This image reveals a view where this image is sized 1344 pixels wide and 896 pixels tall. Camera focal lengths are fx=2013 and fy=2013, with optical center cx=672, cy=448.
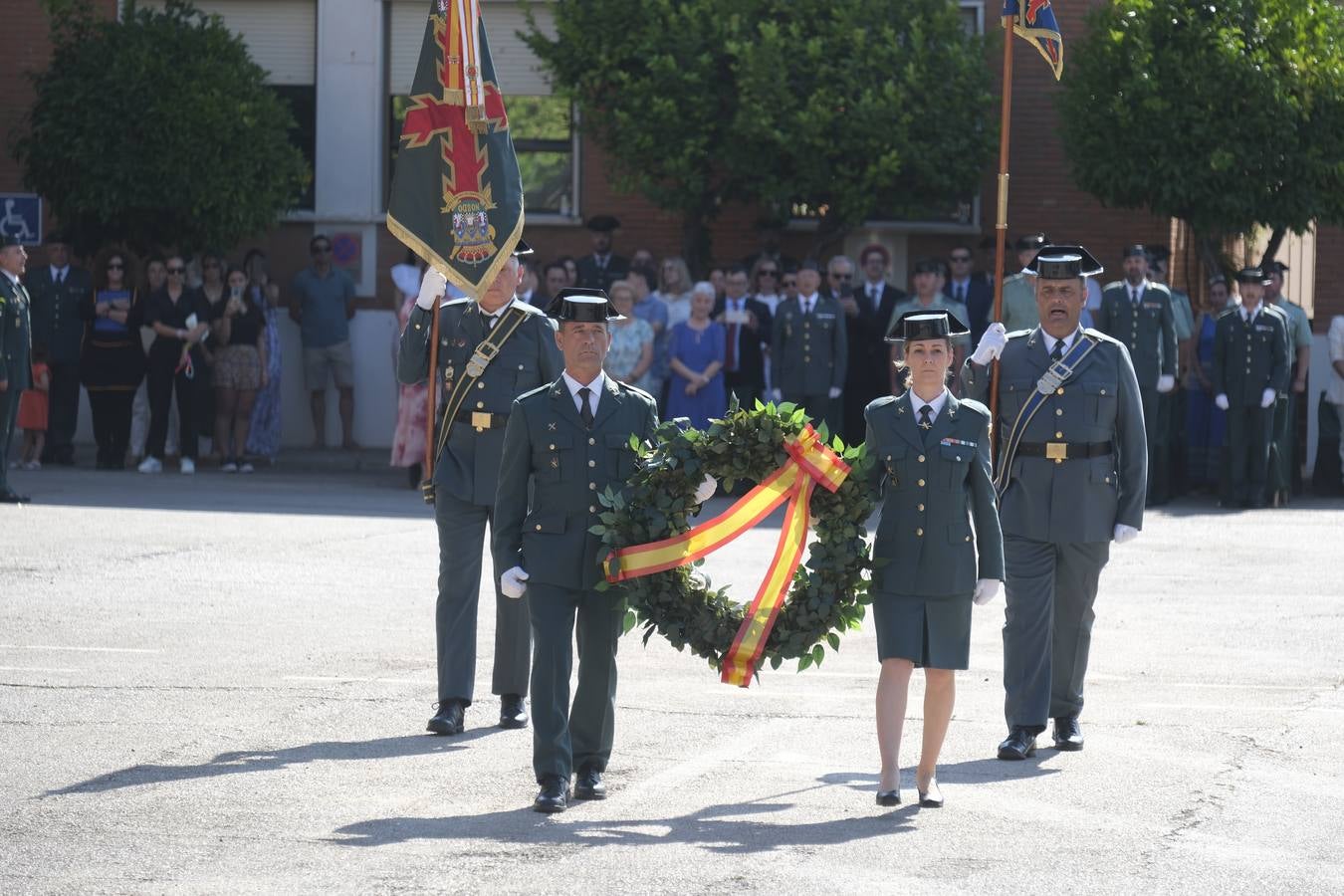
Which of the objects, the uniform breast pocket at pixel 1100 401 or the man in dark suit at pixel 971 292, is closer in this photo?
the uniform breast pocket at pixel 1100 401

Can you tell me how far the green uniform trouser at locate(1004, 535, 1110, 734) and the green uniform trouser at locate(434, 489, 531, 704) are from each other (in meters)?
2.16

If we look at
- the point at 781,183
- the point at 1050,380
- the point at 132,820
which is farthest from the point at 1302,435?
the point at 132,820

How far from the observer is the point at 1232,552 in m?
15.3

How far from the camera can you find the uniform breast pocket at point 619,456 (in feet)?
25.2

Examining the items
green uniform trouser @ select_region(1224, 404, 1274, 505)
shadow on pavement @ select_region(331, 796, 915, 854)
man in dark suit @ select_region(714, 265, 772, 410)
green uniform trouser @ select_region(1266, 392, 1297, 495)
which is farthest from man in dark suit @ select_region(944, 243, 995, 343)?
shadow on pavement @ select_region(331, 796, 915, 854)

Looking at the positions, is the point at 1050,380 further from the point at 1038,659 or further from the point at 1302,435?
the point at 1302,435

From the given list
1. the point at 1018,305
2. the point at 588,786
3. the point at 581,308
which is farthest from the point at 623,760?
the point at 1018,305

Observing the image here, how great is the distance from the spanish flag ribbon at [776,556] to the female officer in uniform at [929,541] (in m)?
0.27

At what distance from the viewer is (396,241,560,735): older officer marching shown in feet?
Result: 29.7

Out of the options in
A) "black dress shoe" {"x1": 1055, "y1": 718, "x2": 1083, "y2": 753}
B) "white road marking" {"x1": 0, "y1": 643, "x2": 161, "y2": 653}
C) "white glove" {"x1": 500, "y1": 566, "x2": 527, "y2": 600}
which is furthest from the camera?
"white road marking" {"x1": 0, "y1": 643, "x2": 161, "y2": 653}

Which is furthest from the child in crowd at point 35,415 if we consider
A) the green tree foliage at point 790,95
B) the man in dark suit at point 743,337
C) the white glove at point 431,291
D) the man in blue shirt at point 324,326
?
the white glove at point 431,291

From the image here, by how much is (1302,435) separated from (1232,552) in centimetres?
637

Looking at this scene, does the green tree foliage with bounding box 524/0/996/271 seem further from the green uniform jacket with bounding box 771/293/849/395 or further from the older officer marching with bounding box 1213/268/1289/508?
the older officer marching with bounding box 1213/268/1289/508

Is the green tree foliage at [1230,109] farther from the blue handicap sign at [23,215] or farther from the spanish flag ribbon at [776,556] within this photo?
the spanish flag ribbon at [776,556]
